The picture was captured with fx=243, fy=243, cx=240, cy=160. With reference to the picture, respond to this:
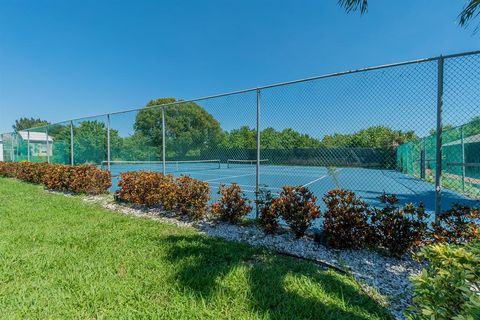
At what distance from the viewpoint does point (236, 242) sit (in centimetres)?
376

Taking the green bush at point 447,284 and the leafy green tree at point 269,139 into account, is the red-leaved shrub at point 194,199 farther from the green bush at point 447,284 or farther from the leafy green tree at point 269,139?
the green bush at point 447,284

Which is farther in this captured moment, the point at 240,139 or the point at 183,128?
the point at 183,128

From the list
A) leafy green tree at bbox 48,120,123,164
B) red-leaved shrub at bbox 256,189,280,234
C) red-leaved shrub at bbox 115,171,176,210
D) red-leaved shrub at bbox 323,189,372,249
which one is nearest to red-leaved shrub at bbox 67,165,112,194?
red-leaved shrub at bbox 115,171,176,210

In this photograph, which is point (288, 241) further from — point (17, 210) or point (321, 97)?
point (17, 210)

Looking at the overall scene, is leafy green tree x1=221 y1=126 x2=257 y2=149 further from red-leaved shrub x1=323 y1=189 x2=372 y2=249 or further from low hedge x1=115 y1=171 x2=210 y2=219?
red-leaved shrub x1=323 y1=189 x2=372 y2=249

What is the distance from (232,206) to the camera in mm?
4695

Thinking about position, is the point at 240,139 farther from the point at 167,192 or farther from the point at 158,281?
the point at 158,281

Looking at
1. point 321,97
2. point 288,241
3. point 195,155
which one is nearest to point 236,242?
point 288,241

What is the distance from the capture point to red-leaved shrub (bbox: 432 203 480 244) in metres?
2.79

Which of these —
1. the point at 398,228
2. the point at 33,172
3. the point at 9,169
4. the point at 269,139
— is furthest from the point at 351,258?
the point at 9,169

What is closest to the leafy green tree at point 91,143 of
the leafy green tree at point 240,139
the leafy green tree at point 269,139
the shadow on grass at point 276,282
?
the leafy green tree at point 240,139

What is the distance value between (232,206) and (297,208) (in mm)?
1337

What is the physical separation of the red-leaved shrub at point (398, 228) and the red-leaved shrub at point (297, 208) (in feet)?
2.80

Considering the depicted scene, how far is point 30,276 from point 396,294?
3867mm
